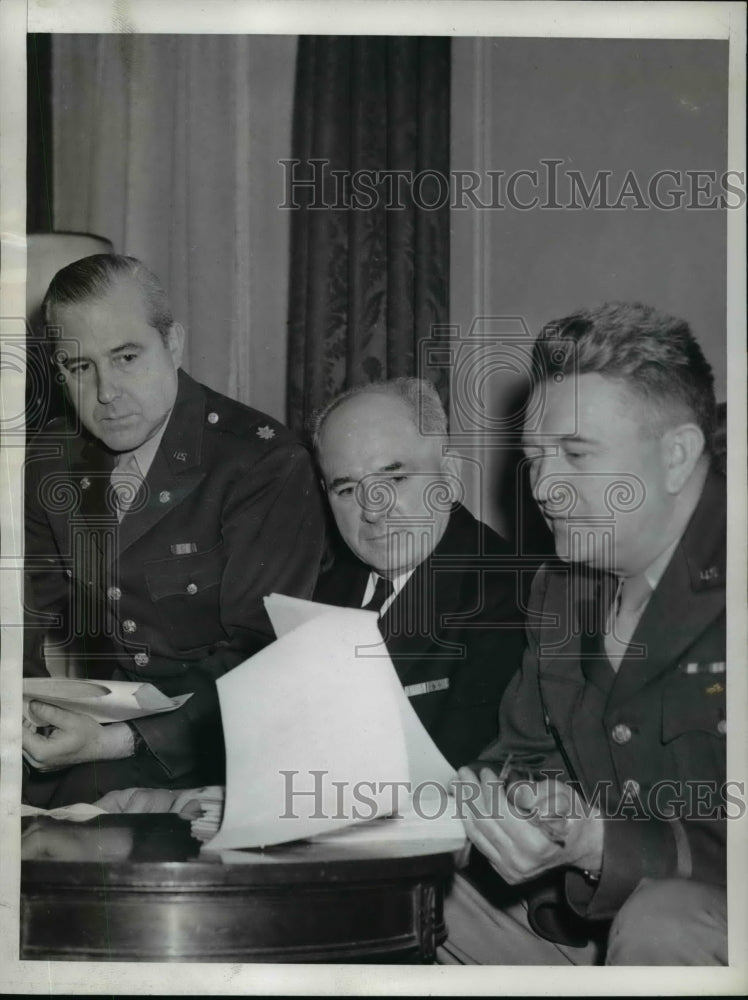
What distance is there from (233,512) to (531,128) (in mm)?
986

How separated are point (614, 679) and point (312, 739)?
0.60 m

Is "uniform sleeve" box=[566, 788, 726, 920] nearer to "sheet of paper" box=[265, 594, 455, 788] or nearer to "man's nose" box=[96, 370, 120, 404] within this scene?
"sheet of paper" box=[265, 594, 455, 788]

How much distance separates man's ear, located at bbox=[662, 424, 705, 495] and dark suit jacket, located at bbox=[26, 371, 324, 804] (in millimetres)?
695

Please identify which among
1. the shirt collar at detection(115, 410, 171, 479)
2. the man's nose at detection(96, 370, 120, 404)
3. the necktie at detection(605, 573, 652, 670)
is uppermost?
the man's nose at detection(96, 370, 120, 404)

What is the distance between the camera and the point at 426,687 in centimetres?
227

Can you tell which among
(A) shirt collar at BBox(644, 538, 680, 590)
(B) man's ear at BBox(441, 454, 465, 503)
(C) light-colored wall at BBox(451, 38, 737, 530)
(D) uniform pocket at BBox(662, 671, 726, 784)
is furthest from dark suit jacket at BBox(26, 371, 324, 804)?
(D) uniform pocket at BBox(662, 671, 726, 784)

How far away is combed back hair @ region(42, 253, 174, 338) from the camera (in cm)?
233

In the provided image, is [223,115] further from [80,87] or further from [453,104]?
[453,104]

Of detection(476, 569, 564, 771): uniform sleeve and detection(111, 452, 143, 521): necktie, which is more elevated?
detection(111, 452, 143, 521): necktie

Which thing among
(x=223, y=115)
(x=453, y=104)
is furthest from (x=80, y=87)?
(x=453, y=104)

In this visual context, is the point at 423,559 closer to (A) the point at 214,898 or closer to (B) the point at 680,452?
(B) the point at 680,452

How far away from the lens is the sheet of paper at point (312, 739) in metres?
2.23

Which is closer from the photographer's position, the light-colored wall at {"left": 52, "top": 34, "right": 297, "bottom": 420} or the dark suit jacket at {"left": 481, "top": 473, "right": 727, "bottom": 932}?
the dark suit jacket at {"left": 481, "top": 473, "right": 727, "bottom": 932}

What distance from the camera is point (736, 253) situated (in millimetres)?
2326
